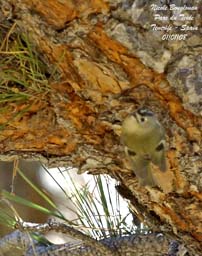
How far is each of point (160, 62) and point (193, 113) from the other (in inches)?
2.1

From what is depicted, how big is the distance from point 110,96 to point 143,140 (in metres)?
0.05

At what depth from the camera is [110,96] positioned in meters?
0.53

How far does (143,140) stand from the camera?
0.51 metres

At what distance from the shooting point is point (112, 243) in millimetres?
675

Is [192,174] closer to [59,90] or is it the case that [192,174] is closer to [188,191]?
[188,191]

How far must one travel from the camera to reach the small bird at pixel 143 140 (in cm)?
50

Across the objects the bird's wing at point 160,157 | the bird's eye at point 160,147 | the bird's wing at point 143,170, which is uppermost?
the bird's eye at point 160,147

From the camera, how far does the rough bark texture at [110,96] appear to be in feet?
1.66

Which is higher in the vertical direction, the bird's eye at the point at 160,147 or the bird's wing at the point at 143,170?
the bird's eye at the point at 160,147

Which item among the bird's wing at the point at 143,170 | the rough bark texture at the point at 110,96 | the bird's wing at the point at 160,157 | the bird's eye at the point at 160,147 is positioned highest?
the rough bark texture at the point at 110,96

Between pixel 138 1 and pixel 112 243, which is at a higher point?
pixel 138 1

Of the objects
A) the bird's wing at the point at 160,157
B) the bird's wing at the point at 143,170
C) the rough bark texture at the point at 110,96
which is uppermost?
the rough bark texture at the point at 110,96

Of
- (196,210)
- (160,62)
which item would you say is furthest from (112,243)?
(160,62)

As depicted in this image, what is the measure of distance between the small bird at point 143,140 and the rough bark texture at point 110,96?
18mm
